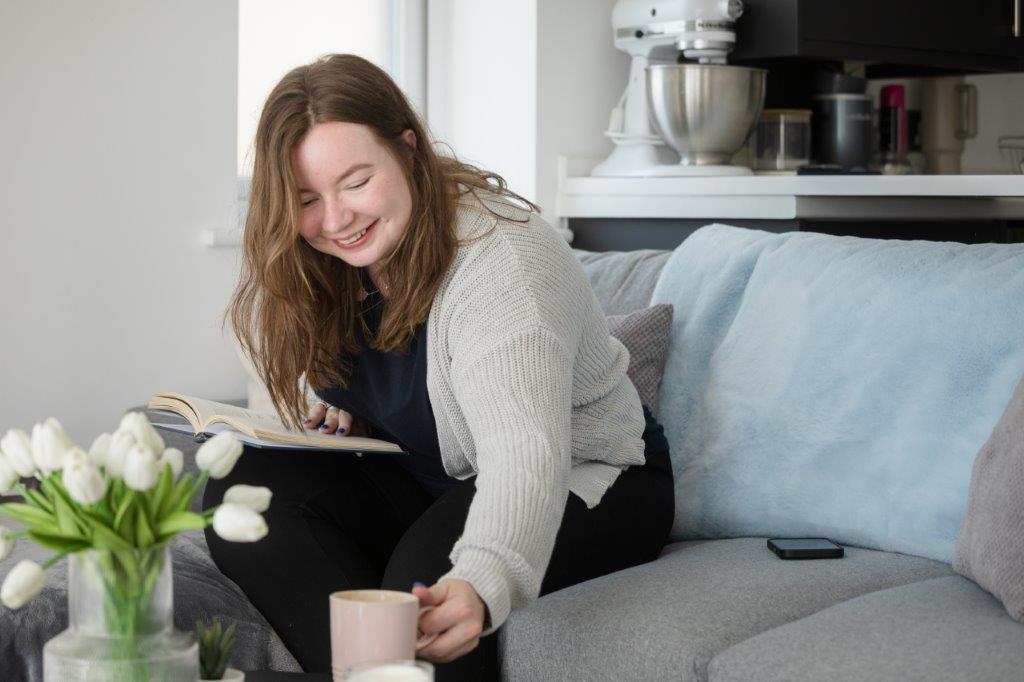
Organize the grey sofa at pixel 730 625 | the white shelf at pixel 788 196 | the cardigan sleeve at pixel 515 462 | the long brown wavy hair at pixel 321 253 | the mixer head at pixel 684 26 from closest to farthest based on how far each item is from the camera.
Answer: the cardigan sleeve at pixel 515 462 → the grey sofa at pixel 730 625 → the long brown wavy hair at pixel 321 253 → the white shelf at pixel 788 196 → the mixer head at pixel 684 26

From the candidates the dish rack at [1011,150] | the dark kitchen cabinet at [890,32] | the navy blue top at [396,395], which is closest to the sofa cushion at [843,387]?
the navy blue top at [396,395]

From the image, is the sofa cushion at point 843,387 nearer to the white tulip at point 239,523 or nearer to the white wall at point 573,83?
the white tulip at point 239,523

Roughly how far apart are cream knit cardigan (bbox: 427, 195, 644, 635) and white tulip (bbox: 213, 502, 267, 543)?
1.02ft

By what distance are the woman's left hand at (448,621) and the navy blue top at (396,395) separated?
1.62ft

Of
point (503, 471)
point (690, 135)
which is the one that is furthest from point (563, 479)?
point (690, 135)

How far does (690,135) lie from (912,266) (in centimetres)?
124

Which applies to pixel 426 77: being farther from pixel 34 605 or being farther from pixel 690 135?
pixel 34 605

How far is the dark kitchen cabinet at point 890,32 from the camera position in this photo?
2986 mm

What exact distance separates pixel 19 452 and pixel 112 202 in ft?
5.81

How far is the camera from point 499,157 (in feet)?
10.5

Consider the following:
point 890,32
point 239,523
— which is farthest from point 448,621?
point 890,32

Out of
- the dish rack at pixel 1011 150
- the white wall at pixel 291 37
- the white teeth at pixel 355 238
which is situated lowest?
the white teeth at pixel 355 238

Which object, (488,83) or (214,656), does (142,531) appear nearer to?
(214,656)

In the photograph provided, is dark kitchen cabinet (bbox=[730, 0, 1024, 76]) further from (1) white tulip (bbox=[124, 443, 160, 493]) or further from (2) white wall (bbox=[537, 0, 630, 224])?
(1) white tulip (bbox=[124, 443, 160, 493])
